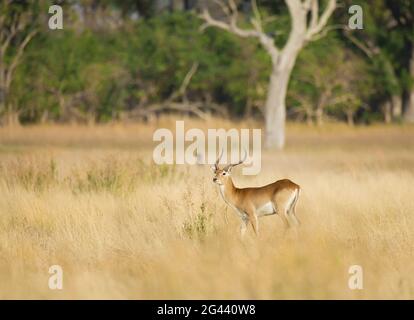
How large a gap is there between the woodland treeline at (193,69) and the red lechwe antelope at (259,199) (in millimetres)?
26733

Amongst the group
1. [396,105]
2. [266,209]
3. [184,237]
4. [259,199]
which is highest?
[396,105]

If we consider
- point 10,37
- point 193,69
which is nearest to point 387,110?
point 193,69

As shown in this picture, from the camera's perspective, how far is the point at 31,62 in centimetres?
3753

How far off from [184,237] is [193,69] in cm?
2855

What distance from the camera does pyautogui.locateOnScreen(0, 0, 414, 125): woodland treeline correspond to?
1463 inches

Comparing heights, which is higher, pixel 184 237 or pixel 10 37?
pixel 10 37

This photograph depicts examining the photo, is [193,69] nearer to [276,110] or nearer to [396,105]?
[396,105]

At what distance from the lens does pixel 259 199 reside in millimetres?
10047

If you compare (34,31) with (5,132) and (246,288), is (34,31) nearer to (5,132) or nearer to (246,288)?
(5,132)

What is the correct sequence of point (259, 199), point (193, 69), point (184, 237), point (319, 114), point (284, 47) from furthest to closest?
point (193, 69), point (319, 114), point (284, 47), point (184, 237), point (259, 199)

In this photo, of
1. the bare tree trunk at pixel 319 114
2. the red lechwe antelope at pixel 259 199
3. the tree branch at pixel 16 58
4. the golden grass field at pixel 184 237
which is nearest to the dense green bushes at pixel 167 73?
the bare tree trunk at pixel 319 114
